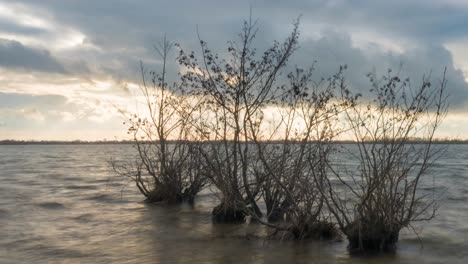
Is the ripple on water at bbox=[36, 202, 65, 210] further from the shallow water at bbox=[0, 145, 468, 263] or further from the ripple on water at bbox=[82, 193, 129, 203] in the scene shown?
the ripple on water at bbox=[82, 193, 129, 203]

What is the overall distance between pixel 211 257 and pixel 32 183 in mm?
21112

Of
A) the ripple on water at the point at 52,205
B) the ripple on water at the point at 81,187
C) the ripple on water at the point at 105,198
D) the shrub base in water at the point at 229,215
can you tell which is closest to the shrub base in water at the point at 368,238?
the shrub base in water at the point at 229,215

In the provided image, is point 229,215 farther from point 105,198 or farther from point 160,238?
point 105,198

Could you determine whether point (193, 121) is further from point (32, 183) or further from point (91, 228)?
point (32, 183)

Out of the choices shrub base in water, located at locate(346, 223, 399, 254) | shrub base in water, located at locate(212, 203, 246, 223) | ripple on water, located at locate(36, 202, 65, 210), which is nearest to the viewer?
shrub base in water, located at locate(346, 223, 399, 254)

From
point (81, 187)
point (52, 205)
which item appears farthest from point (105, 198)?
point (81, 187)

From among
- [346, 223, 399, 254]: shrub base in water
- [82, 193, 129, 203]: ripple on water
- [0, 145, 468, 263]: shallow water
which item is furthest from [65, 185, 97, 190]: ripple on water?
[346, 223, 399, 254]: shrub base in water

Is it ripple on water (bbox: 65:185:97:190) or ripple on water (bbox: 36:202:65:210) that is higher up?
ripple on water (bbox: 65:185:97:190)

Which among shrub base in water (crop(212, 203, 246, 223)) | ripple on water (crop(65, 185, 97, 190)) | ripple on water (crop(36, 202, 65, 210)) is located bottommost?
ripple on water (crop(36, 202, 65, 210))

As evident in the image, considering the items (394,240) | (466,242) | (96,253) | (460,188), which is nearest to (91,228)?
(96,253)

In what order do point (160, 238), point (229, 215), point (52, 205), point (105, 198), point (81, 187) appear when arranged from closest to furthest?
point (160, 238)
point (229, 215)
point (52, 205)
point (105, 198)
point (81, 187)

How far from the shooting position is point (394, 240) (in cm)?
1062

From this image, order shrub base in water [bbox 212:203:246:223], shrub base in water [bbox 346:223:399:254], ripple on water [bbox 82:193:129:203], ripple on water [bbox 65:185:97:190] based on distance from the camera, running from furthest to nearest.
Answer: ripple on water [bbox 65:185:97:190] < ripple on water [bbox 82:193:129:203] < shrub base in water [bbox 212:203:246:223] < shrub base in water [bbox 346:223:399:254]

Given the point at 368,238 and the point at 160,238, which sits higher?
the point at 368,238
